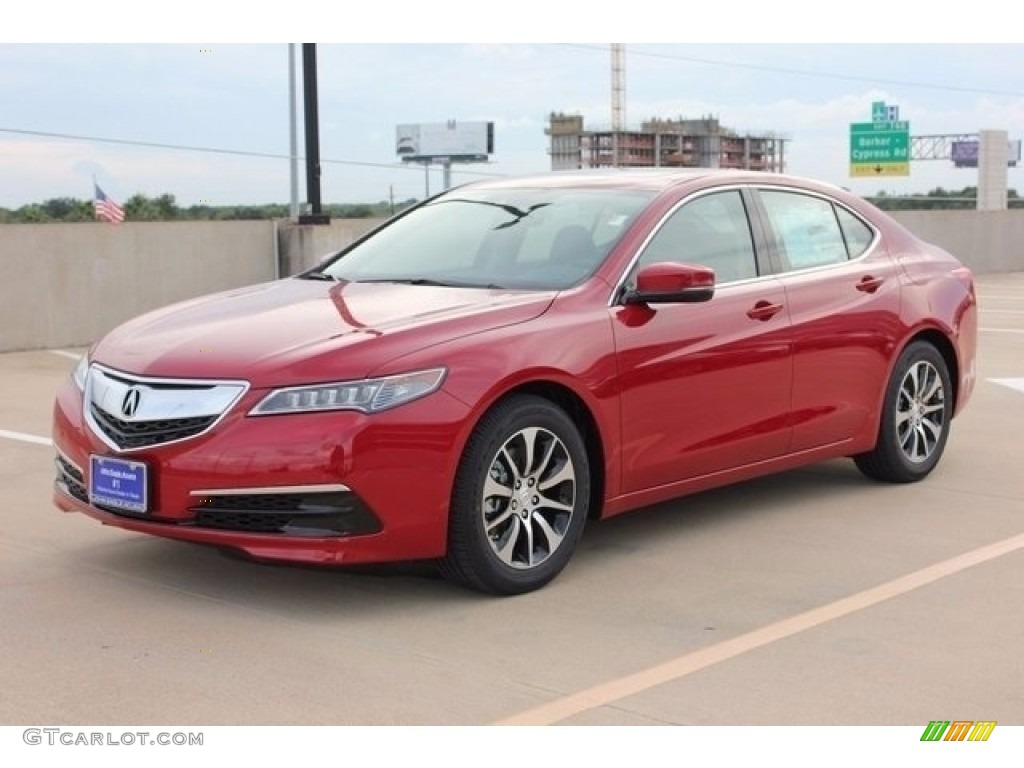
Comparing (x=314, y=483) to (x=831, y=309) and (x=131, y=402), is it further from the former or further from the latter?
(x=831, y=309)

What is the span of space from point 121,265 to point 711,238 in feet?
33.5

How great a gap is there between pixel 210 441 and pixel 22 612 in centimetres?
96

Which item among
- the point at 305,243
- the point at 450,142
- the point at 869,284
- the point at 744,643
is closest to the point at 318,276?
the point at 869,284

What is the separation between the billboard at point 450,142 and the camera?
106 metres

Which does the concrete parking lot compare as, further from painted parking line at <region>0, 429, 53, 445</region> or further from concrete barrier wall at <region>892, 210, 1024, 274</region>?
concrete barrier wall at <region>892, 210, 1024, 274</region>

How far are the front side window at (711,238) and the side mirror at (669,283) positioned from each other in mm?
237

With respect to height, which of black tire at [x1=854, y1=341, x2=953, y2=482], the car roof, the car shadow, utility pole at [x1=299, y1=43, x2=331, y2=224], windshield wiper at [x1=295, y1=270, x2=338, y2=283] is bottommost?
the car shadow

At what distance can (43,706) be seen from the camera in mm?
4004

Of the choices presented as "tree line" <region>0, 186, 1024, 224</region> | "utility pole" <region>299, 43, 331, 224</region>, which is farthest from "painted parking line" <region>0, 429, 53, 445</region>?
"tree line" <region>0, 186, 1024, 224</region>

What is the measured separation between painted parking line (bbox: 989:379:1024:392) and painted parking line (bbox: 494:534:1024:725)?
5.12 meters

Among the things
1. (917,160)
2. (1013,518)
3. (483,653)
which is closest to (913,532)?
(1013,518)

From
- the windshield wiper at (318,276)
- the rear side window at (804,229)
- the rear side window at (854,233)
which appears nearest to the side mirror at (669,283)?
the rear side window at (804,229)

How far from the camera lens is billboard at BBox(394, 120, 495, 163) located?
4163 inches
